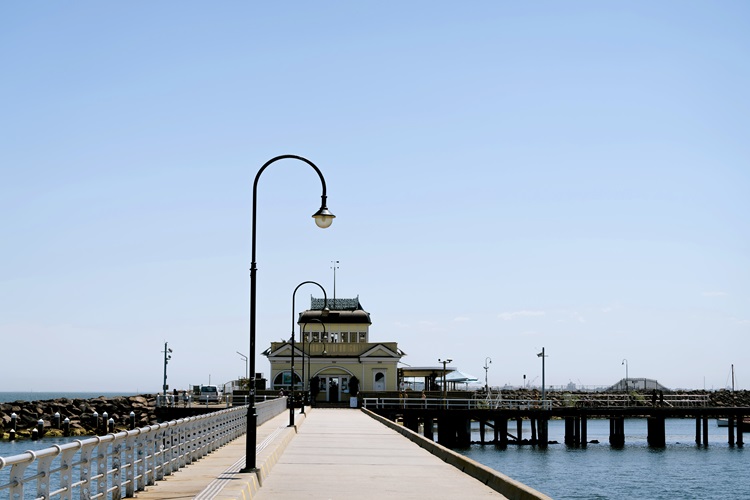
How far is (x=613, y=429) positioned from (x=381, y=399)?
20.5m

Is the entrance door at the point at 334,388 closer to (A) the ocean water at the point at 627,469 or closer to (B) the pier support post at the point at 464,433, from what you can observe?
(B) the pier support post at the point at 464,433

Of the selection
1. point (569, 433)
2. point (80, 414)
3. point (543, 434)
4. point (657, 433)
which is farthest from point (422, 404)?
point (80, 414)

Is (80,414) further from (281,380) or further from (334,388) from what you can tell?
(334,388)

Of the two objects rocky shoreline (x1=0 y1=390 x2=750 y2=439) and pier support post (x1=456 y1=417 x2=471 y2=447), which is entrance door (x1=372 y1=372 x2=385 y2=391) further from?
pier support post (x1=456 y1=417 x2=471 y2=447)

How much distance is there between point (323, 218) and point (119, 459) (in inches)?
297

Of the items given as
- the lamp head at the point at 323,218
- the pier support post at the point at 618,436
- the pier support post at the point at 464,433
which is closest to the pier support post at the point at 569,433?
the pier support post at the point at 618,436

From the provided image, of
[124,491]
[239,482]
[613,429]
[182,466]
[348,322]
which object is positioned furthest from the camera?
[348,322]

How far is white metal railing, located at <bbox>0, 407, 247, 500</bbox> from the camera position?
37.0 ft

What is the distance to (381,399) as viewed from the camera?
72.6 meters

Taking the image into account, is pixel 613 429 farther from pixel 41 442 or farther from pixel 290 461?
pixel 290 461

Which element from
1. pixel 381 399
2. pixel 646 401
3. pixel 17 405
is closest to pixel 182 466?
pixel 381 399

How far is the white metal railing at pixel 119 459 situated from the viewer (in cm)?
1128

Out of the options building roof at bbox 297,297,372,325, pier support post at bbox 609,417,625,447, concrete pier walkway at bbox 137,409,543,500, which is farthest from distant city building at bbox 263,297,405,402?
concrete pier walkway at bbox 137,409,543,500

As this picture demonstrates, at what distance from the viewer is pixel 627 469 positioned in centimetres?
5944
